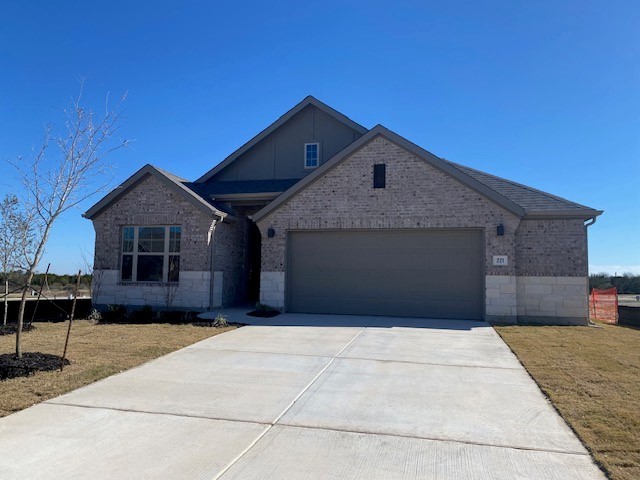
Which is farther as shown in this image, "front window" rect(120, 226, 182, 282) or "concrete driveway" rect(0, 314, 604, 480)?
"front window" rect(120, 226, 182, 282)

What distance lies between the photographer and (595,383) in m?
6.36

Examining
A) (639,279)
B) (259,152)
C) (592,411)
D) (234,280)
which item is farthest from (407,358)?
(639,279)

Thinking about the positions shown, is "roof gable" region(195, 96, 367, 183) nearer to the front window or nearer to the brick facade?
the brick facade

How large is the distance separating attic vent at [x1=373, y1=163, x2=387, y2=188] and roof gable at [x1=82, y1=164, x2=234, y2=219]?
202 inches

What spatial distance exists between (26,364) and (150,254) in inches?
340

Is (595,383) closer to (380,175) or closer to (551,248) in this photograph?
(551,248)

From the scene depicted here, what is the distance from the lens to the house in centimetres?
1330

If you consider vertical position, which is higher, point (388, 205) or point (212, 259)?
point (388, 205)

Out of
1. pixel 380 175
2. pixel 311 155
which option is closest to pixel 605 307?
pixel 380 175

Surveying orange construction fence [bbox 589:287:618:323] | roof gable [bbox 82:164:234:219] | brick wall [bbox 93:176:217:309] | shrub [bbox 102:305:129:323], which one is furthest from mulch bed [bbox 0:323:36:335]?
orange construction fence [bbox 589:287:618:323]

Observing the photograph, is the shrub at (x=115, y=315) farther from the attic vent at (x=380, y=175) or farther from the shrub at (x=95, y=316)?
the attic vent at (x=380, y=175)

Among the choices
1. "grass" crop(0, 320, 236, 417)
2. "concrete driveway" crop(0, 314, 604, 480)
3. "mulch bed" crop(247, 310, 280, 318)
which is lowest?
"concrete driveway" crop(0, 314, 604, 480)

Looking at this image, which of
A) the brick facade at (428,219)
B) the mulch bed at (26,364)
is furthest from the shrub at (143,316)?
the mulch bed at (26,364)

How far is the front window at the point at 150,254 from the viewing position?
592 inches
